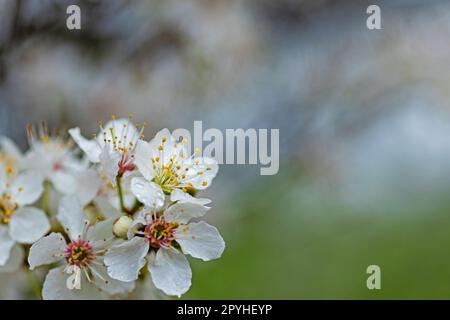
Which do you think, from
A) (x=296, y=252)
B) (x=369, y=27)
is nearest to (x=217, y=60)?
(x=369, y=27)

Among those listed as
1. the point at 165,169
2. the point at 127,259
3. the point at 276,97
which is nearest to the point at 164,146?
the point at 165,169

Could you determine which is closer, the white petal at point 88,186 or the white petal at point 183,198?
the white petal at point 183,198

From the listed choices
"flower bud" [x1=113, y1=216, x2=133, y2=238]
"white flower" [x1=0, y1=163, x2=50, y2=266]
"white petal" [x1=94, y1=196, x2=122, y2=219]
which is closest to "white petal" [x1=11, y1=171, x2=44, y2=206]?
"white flower" [x1=0, y1=163, x2=50, y2=266]

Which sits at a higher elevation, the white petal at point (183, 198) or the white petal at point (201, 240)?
the white petal at point (183, 198)

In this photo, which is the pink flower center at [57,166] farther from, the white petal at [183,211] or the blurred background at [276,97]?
the white petal at [183,211]

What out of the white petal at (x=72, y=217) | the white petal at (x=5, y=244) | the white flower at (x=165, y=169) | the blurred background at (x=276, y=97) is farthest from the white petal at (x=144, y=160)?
the blurred background at (x=276, y=97)

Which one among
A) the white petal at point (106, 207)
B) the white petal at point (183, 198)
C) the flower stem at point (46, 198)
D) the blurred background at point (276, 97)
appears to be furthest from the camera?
the blurred background at point (276, 97)

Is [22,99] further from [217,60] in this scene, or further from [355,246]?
[355,246]
